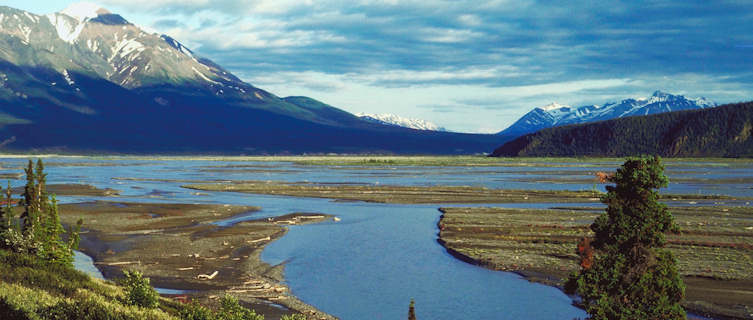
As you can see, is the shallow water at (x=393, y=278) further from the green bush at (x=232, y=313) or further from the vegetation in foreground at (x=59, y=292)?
the green bush at (x=232, y=313)

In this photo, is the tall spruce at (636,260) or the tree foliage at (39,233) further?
the tree foliage at (39,233)

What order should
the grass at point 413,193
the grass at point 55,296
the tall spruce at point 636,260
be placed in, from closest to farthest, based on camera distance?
the grass at point 55,296, the tall spruce at point 636,260, the grass at point 413,193

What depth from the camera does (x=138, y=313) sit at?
15234mm

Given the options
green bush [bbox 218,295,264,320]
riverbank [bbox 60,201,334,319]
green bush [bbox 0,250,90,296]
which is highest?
green bush [bbox 0,250,90,296]

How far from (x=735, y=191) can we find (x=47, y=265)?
82.1 meters

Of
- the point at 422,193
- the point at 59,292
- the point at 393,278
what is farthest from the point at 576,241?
the point at 422,193

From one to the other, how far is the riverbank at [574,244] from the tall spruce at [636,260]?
707 cm

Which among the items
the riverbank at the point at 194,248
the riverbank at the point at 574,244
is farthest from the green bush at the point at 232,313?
the riverbank at the point at 574,244

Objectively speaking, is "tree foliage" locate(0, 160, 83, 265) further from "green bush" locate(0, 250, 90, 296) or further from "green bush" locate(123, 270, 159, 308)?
"green bush" locate(123, 270, 159, 308)

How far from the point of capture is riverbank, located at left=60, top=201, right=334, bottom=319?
26.6m

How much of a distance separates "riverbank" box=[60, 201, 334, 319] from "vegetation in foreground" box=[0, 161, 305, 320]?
167 inches

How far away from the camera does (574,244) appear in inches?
1485

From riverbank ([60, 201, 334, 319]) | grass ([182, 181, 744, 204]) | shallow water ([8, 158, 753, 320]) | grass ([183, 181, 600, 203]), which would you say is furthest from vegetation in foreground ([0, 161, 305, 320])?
grass ([183, 181, 600, 203])

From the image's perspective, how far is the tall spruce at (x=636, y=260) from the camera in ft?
56.9
